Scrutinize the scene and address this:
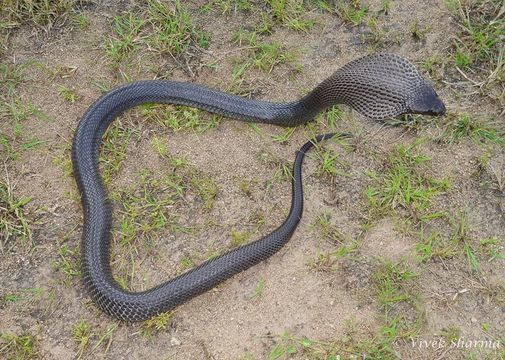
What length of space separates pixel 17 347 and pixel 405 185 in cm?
326

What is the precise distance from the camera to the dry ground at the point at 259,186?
13.8 ft

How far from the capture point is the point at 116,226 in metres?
4.67

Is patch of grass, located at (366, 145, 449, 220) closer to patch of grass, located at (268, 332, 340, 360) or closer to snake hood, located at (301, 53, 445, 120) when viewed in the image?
snake hood, located at (301, 53, 445, 120)

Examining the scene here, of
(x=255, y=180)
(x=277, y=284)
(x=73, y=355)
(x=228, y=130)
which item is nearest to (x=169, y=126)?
(x=228, y=130)

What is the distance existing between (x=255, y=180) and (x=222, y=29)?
5.63 ft

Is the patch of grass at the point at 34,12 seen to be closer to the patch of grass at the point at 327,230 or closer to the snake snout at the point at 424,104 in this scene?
the patch of grass at the point at 327,230

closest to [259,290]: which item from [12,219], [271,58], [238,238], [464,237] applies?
[238,238]

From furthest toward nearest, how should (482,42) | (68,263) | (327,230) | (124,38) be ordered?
(124,38)
(482,42)
(327,230)
(68,263)

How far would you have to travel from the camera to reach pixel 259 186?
487 cm

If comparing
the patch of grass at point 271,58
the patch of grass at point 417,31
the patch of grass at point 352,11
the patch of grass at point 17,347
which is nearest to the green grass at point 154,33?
the patch of grass at point 271,58

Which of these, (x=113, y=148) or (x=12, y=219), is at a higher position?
(x=113, y=148)

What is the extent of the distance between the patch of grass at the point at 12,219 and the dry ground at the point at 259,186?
19mm

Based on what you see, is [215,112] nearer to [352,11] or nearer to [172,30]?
[172,30]

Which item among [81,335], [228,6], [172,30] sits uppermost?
[228,6]
